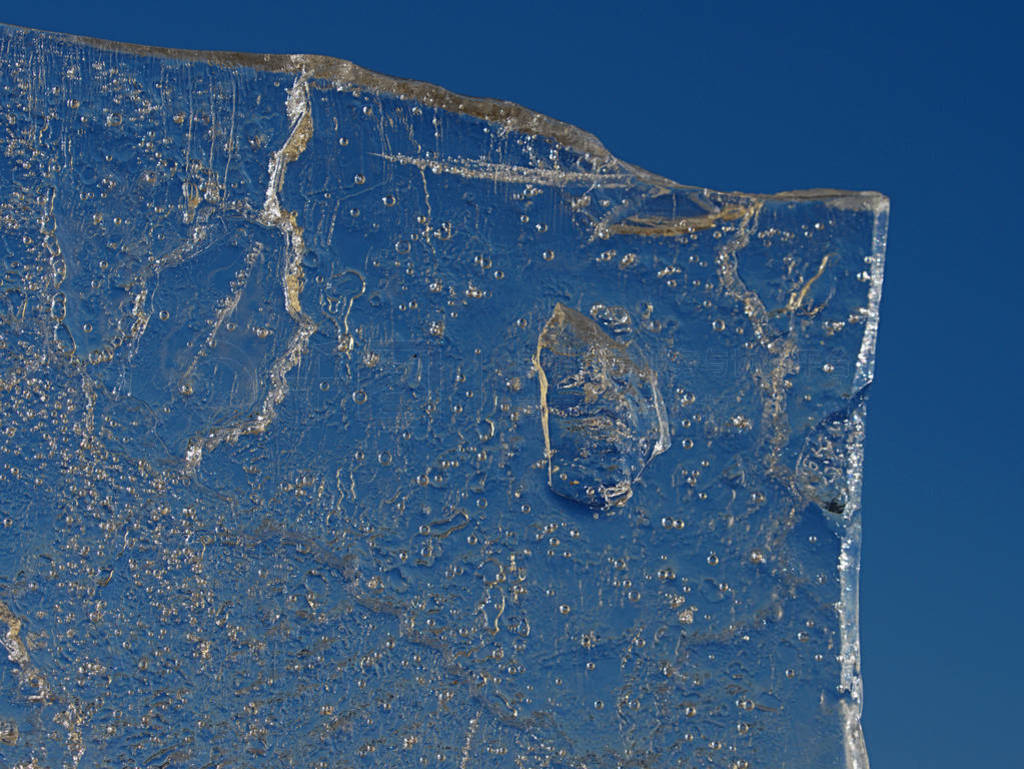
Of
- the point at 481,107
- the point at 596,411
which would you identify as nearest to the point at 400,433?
the point at 596,411

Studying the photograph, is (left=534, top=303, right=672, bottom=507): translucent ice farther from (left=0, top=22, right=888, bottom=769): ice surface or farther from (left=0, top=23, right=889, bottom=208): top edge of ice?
(left=0, top=23, right=889, bottom=208): top edge of ice

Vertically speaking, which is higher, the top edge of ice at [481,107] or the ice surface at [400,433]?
the top edge of ice at [481,107]

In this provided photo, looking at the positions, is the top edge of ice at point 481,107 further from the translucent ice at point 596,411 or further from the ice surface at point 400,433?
the translucent ice at point 596,411

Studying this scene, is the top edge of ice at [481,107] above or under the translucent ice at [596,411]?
above

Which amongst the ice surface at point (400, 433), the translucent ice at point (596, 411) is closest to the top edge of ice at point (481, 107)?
the ice surface at point (400, 433)

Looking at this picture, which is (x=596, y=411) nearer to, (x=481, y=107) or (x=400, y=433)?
(x=400, y=433)

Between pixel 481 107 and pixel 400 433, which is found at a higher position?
pixel 481 107

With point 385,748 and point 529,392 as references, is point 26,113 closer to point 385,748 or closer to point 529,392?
point 529,392
